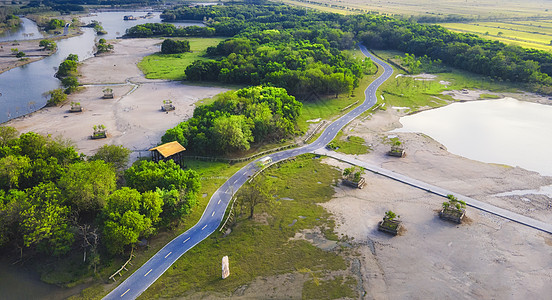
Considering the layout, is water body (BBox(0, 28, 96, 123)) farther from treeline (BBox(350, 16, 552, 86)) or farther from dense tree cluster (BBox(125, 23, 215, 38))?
treeline (BBox(350, 16, 552, 86))

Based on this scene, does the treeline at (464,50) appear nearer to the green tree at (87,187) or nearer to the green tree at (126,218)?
the green tree at (126,218)

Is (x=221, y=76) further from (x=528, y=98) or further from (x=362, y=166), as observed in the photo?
(x=528, y=98)

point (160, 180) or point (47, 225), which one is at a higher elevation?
point (160, 180)

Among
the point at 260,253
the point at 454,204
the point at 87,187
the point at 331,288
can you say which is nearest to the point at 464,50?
the point at 454,204

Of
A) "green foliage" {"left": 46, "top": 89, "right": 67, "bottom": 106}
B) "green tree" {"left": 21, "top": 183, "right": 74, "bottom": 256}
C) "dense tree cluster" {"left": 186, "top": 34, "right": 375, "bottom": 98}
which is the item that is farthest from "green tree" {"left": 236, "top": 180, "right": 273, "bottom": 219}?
"green foliage" {"left": 46, "top": 89, "right": 67, "bottom": 106}

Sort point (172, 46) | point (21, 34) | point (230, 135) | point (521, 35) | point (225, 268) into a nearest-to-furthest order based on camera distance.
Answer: point (225, 268), point (230, 135), point (172, 46), point (521, 35), point (21, 34)

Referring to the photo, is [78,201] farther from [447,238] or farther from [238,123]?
[447,238]

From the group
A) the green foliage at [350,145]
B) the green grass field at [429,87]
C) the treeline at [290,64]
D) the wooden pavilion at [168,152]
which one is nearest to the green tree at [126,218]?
the wooden pavilion at [168,152]
